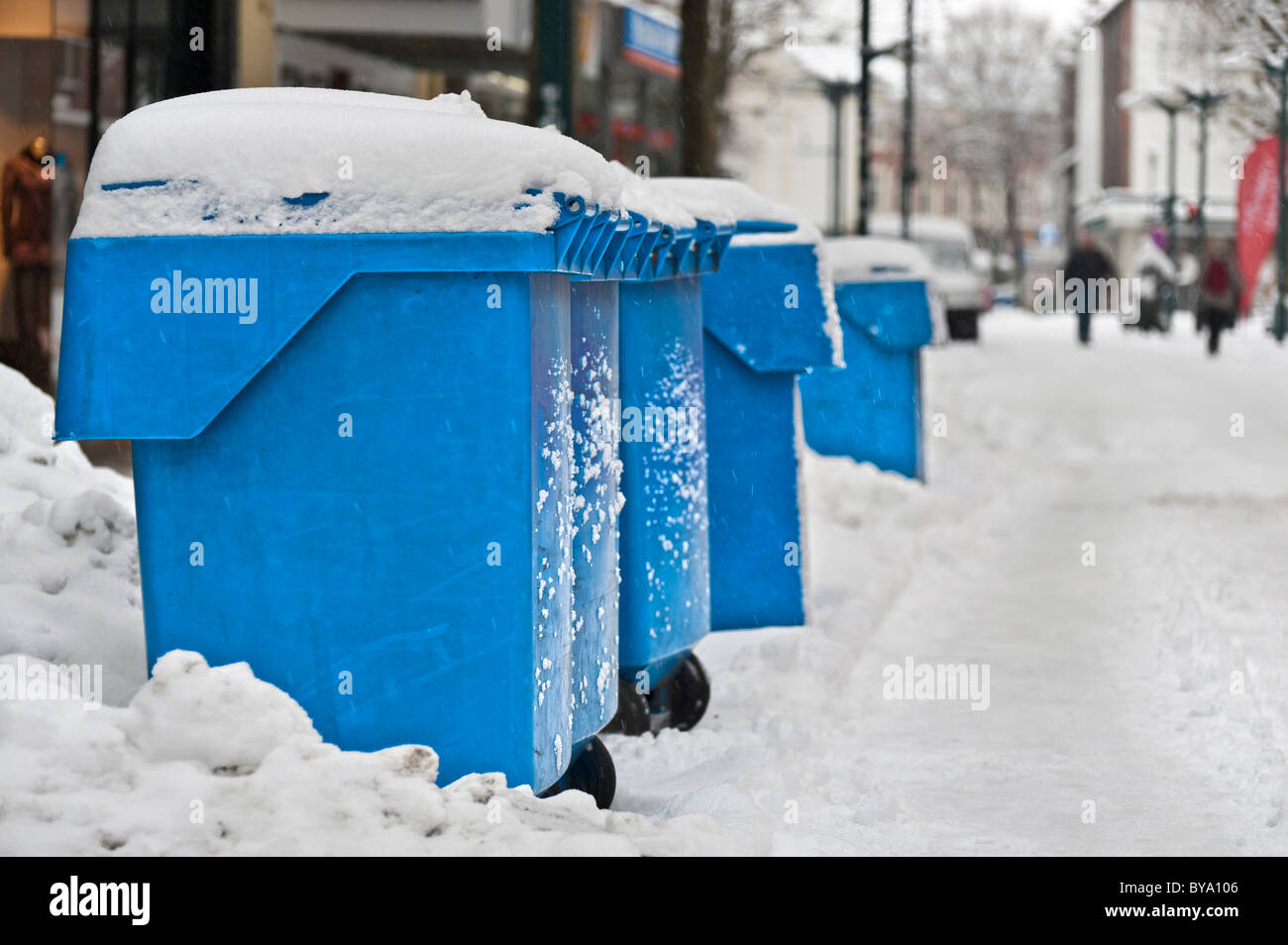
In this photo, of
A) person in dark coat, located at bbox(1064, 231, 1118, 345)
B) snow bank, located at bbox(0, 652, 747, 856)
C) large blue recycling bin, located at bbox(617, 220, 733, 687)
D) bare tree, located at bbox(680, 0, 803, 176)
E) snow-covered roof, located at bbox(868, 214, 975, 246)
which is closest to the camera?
snow bank, located at bbox(0, 652, 747, 856)

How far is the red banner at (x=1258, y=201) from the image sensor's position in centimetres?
2803

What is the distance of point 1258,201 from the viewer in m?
28.3

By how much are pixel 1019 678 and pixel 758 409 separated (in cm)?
137

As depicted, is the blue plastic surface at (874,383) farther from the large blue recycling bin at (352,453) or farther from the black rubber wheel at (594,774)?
the large blue recycling bin at (352,453)

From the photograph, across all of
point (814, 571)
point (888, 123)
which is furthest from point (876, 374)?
point (888, 123)

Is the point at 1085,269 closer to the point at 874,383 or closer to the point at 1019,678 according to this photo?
the point at 874,383

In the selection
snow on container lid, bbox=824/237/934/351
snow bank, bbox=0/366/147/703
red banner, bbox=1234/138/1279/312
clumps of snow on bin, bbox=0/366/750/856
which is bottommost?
clumps of snow on bin, bbox=0/366/750/856

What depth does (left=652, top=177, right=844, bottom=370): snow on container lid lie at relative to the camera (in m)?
6.75

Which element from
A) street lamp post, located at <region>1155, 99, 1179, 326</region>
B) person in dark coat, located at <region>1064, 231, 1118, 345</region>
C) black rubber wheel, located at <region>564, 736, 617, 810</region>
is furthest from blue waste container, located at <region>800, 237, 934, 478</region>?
street lamp post, located at <region>1155, 99, 1179, 326</region>

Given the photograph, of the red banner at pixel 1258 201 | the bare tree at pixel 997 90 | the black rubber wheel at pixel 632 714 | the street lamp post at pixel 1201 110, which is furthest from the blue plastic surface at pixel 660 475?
the bare tree at pixel 997 90

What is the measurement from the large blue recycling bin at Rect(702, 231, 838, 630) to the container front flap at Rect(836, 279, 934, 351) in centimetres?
527

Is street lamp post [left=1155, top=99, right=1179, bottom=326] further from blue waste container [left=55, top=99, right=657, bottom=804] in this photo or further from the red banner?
blue waste container [left=55, top=99, right=657, bottom=804]

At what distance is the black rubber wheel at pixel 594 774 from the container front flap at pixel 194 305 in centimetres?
141

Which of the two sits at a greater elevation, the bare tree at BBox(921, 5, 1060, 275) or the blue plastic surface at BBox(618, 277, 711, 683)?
the bare tree at BBox(921, 5, 1060, 275)
